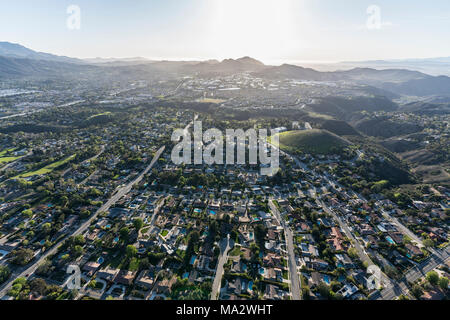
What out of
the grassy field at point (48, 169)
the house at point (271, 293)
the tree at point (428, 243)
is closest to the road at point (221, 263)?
the house at point (271, 293)

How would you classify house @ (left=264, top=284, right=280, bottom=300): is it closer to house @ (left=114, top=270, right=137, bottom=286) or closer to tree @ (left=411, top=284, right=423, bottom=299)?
tree @ (left=411, top=284, right=423, bottom=299)

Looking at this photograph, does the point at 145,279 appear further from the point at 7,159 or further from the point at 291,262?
the point at 7,159

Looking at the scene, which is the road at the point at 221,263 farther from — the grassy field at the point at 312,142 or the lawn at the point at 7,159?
the lawn at the point at 7,159

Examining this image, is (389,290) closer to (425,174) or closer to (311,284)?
(311,284)

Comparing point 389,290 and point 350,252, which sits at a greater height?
point 350,252
